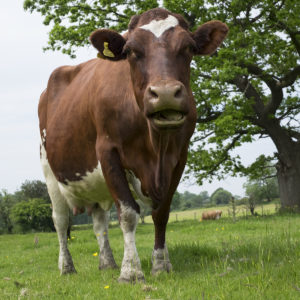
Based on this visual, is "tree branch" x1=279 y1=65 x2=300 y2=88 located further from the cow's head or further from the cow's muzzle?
the cow's muzzle

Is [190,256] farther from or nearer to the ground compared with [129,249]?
nearer to the ground

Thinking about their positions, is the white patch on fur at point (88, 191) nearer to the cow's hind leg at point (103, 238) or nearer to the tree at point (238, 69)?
the cow's hind leg at point (103, 238)

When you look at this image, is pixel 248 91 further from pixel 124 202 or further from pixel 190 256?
pixel 124 202

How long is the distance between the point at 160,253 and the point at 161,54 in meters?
2.37

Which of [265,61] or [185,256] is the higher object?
[265,61]

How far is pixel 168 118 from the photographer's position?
3.54 m

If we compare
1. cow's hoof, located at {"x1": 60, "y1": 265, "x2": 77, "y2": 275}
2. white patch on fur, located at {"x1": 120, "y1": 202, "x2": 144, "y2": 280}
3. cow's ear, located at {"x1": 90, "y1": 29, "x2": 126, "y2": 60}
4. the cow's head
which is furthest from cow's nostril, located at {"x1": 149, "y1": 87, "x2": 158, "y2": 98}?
cow's hoof, located at {"x1": 60, "y1": 265, "x2": 77, "y2": 275}

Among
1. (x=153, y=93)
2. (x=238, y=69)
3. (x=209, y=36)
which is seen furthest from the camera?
(x=238, y=69)

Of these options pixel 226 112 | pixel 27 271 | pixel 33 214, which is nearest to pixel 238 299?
pixel 27 271

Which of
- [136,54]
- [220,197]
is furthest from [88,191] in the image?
[220,197]

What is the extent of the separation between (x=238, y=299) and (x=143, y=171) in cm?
183

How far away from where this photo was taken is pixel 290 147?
61.4 ft

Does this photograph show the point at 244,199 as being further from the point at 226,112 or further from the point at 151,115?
the point at 151,115

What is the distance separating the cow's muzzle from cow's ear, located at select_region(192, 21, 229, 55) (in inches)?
50.1
